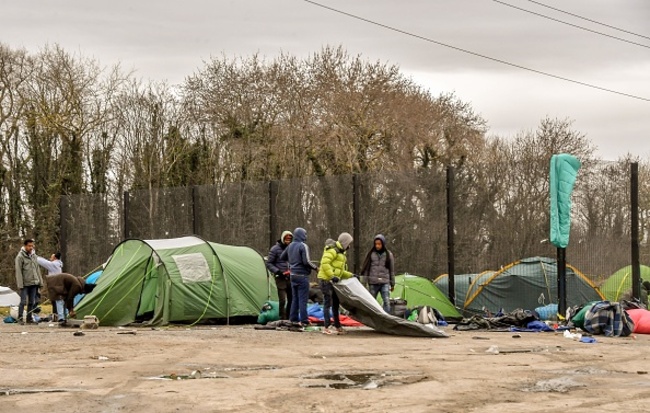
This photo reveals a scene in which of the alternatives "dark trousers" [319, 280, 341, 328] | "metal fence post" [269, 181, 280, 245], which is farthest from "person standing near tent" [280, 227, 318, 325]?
"metal fence post" [269, 181, 280, 245]

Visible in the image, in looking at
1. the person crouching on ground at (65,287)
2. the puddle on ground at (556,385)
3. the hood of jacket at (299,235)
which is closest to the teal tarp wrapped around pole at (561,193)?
the hood of jacket at (299,235)

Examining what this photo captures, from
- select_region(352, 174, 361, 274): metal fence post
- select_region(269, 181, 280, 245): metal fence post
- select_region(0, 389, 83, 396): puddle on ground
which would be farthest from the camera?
select_region(269, 181, 280, 245): metal fence post

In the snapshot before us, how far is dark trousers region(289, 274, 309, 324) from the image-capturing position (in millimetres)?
19578

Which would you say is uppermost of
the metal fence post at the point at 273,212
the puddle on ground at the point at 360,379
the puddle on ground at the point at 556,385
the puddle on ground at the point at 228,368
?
the metal fence post at the point at 273,212

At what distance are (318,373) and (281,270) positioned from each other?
8351mm

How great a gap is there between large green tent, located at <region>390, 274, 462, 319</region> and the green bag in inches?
110

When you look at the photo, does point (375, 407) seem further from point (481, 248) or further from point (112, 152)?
point (112, 152)

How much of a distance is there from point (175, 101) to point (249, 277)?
22.6 m

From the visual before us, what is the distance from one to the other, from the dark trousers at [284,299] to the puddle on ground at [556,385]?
9.28 m

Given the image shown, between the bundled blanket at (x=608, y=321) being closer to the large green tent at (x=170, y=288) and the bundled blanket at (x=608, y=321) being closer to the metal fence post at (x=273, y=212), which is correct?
the large green tent at (x=170, y=288)

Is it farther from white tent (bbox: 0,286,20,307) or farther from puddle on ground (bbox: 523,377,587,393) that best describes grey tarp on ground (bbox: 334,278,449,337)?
white tent (bbox: 0,286,20,307)

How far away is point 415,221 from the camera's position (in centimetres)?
2570

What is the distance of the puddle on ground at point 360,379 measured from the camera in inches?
444

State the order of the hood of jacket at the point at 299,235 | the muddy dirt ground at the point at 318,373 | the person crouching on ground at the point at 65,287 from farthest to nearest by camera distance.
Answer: the person crouching on ground at the point at 65,287 < the hood of jacket at the point at 299,235 < the muddy dirt ground at the point at 318,373
